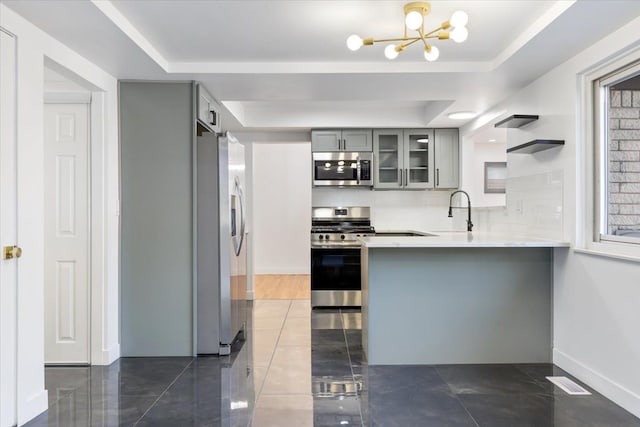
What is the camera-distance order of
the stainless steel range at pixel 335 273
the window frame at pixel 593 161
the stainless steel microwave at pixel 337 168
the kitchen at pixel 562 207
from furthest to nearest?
the stainless steel microwave at pixel 337 168, the stainless steel range at pixel 335 273, the window frame at pixel 593 161, the kitchen at pixel 562 207

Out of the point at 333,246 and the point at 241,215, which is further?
the point at 333,246

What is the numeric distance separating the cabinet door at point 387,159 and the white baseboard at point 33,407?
13.2ft

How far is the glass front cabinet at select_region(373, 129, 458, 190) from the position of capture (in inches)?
216

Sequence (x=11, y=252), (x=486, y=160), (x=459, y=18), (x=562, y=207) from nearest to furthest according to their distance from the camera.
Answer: (x=459, y=18)
(x=11, y=252)
(x=562, y=207)
(x=486, y=160)

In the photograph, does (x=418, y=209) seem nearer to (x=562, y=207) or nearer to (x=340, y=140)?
(x=340, y=140)

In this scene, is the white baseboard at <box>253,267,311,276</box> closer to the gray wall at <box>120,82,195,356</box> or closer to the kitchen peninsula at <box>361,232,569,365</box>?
the gray wall at <box>120,82,195,356</box>

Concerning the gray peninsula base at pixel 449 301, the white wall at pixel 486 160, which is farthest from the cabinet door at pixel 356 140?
the gray peninsula base at pixel 449 301

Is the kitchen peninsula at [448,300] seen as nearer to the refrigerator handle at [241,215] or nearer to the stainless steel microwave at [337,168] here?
the refrigerator handle at [241,215]

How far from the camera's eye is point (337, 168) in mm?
5441

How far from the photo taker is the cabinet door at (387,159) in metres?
5.48

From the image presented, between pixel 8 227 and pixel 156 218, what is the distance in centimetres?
127

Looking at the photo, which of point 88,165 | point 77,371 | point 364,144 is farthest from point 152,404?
point 364,144

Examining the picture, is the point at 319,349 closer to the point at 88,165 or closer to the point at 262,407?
the point at 262,407

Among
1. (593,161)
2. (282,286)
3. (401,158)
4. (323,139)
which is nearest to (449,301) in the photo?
(593,161)
